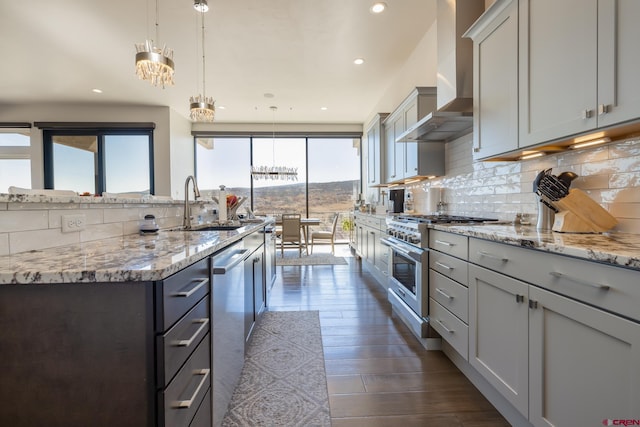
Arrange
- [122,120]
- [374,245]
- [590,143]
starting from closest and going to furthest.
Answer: [590,143]
[374,245]
[122,120]

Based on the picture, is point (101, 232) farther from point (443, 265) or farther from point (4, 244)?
point (443, 265)

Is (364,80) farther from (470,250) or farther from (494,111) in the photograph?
(470,250)

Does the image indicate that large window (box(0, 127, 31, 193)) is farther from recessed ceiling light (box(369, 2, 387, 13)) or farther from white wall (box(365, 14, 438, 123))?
white wall (box(365, 14, 438, 123))

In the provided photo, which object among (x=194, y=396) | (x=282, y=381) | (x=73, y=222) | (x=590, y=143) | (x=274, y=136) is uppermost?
(x=274, y=136)

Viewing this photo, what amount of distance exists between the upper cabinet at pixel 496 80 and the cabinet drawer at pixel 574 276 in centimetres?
76

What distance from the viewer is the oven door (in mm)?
2086

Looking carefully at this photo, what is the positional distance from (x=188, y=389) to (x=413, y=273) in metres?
1.78

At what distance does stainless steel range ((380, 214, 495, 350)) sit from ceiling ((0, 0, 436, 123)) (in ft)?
7.41

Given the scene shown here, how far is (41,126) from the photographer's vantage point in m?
5.55

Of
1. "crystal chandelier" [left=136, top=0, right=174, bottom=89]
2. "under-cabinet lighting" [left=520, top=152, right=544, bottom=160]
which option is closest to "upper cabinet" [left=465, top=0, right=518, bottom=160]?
"under-cabinet lighting" [left=520, top=152, right=544, bottom=160]

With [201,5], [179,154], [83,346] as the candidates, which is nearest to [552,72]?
[83,346]

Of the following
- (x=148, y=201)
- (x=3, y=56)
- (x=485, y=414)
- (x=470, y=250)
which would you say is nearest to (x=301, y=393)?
(x=485, y=414)

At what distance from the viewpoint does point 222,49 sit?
140 inches

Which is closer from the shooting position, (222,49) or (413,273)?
(413,273)
